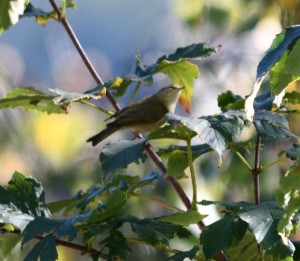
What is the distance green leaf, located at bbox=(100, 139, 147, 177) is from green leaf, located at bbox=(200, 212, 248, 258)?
0.40 ft

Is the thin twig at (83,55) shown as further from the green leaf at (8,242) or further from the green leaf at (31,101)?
the green leaf at (8,242)

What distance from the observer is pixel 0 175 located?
2.25 meters

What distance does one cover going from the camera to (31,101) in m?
1.02

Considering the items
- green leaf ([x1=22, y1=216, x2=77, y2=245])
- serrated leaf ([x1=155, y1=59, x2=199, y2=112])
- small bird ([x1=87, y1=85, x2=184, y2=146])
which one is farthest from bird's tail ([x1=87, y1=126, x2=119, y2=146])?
green leaf ([x1=22, y1=216, x2=77, y2=245])

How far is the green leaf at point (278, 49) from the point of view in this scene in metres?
0.68

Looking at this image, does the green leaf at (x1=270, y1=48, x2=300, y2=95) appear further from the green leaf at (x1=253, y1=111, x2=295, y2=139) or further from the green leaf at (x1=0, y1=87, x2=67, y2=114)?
the green leaf at (x1=0, y1=87, x2=67, y2=114)

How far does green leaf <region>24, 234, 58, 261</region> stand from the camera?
813mm

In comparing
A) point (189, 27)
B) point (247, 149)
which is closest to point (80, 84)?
point (189, 27)

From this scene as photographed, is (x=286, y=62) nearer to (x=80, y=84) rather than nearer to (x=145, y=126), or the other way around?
(x=145, y=126)

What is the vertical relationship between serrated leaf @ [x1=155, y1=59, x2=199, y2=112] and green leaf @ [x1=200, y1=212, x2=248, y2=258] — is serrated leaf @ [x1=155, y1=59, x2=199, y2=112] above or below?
above

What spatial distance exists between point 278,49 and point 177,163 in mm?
304

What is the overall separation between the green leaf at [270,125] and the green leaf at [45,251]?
27cm

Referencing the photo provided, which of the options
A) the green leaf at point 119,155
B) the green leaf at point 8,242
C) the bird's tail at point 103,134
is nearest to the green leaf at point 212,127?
the green leaf at point 119,155

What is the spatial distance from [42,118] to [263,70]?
71.7 inches
